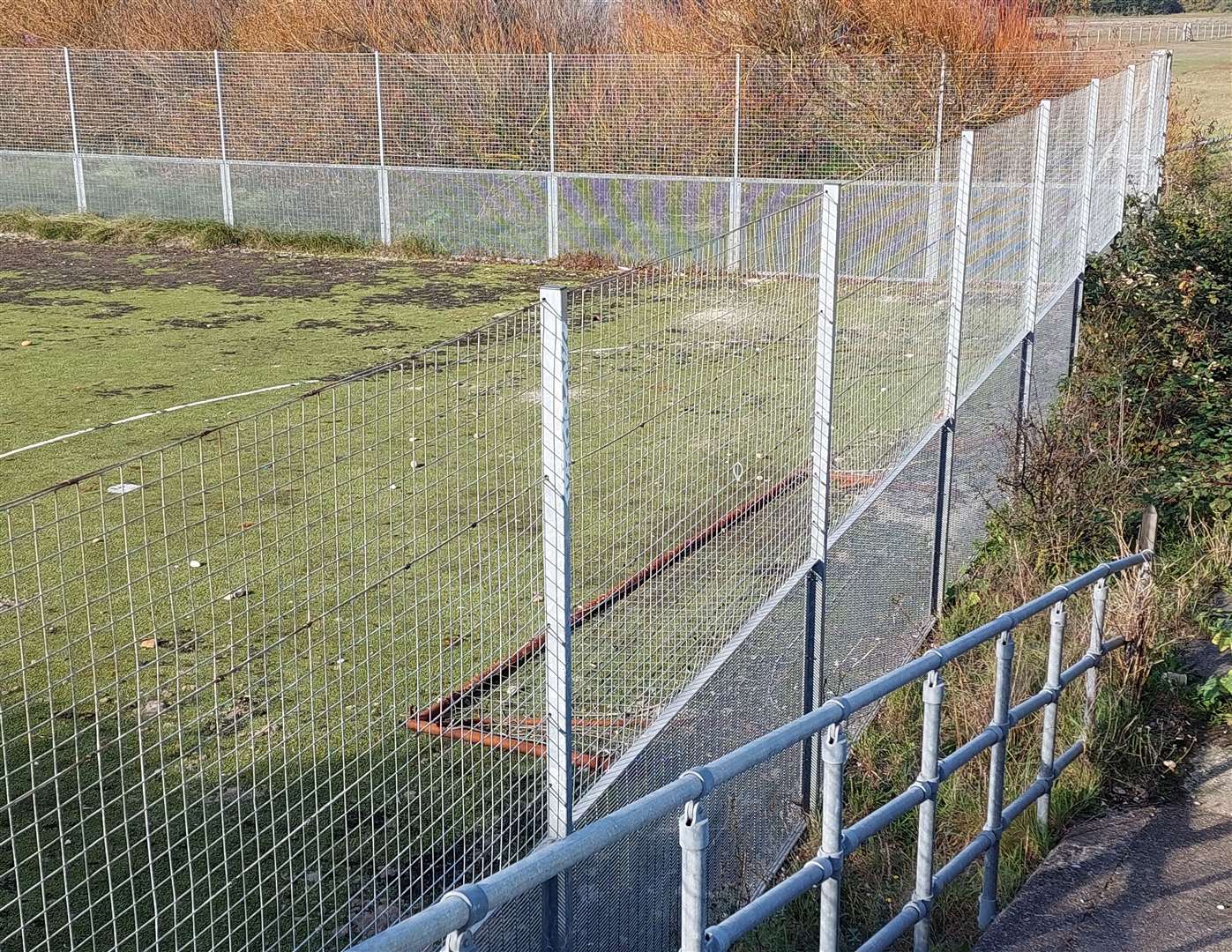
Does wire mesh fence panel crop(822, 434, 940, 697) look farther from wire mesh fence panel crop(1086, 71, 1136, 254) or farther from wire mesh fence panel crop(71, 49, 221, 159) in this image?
wire mesh fence panel crop(71, 49, 221, 159)

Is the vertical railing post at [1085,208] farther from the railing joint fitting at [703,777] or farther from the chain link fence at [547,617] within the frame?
the railing joint fitting at [703,777]

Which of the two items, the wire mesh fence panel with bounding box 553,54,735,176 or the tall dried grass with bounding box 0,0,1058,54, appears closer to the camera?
the wire mesh fence panel with bounding box 553,54,735,176

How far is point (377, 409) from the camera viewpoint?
26.1 feet

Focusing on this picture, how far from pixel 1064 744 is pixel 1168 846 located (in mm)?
635

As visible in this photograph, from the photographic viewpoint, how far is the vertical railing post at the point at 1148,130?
1284 centimetres

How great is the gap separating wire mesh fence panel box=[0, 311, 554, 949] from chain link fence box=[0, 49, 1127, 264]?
999cm

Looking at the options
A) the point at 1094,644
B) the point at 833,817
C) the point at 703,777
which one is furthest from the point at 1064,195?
the point at 703,777

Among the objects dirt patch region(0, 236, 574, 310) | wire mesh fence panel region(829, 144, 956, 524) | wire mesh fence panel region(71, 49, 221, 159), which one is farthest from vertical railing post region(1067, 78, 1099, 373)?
wire mesh fence panel region(71, 49, 221, 159)

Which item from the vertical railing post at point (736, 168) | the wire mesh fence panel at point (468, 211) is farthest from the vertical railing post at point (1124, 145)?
the wire mesh fence panel at point (468, 211)

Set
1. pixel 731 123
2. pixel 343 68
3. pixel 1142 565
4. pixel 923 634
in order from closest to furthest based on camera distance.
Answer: pixel 1142 565 → pixel 923 634 → pixel 731 123 → pixel 343 68

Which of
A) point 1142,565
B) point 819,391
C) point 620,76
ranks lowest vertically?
point 1142,565

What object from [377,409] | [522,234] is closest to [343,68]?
[522,234]

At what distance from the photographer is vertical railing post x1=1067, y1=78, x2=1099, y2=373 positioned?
8.99 metres

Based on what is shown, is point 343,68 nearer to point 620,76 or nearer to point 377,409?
point 620,76
